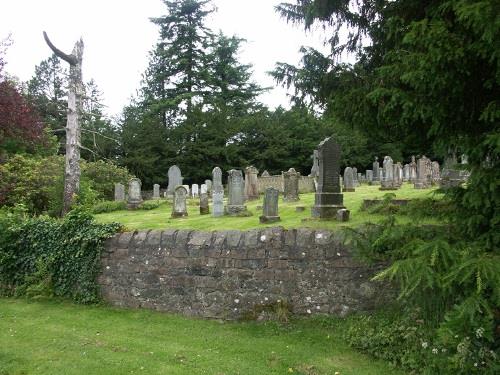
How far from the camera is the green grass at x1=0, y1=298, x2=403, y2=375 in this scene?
6.03 meters

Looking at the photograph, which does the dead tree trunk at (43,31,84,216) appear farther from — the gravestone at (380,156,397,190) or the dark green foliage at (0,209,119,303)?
the gravestone at (380,156,397,190)

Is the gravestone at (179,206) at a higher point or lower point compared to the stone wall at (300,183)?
lower

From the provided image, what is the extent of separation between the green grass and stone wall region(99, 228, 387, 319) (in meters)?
0.35

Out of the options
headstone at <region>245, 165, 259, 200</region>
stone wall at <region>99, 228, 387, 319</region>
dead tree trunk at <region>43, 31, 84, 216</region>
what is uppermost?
dead tree trunk at <region>43, 31, 84, 216</region>

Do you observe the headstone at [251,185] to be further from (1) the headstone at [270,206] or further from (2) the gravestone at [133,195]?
(1) the headstone at [270,206]

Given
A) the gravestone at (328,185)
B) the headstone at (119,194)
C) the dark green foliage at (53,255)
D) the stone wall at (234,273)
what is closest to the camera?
the stone wall at (234,273)

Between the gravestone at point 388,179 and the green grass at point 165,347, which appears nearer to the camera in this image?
the green grass at point 165,347

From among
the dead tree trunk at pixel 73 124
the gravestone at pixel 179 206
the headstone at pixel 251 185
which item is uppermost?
the dead tree trunk at pixel 73 124

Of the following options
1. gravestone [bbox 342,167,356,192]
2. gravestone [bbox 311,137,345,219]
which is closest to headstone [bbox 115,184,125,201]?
gravestone [bbox 342,167,356,192]

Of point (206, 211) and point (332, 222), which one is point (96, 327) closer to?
point (332, 222)

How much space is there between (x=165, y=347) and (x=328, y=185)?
549cm

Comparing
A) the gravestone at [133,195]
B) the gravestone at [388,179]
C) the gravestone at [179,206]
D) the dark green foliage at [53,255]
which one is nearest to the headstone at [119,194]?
the gravestone at [133,195]

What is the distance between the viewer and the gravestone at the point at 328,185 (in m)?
10.4

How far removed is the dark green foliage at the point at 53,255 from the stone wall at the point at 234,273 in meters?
0.34
